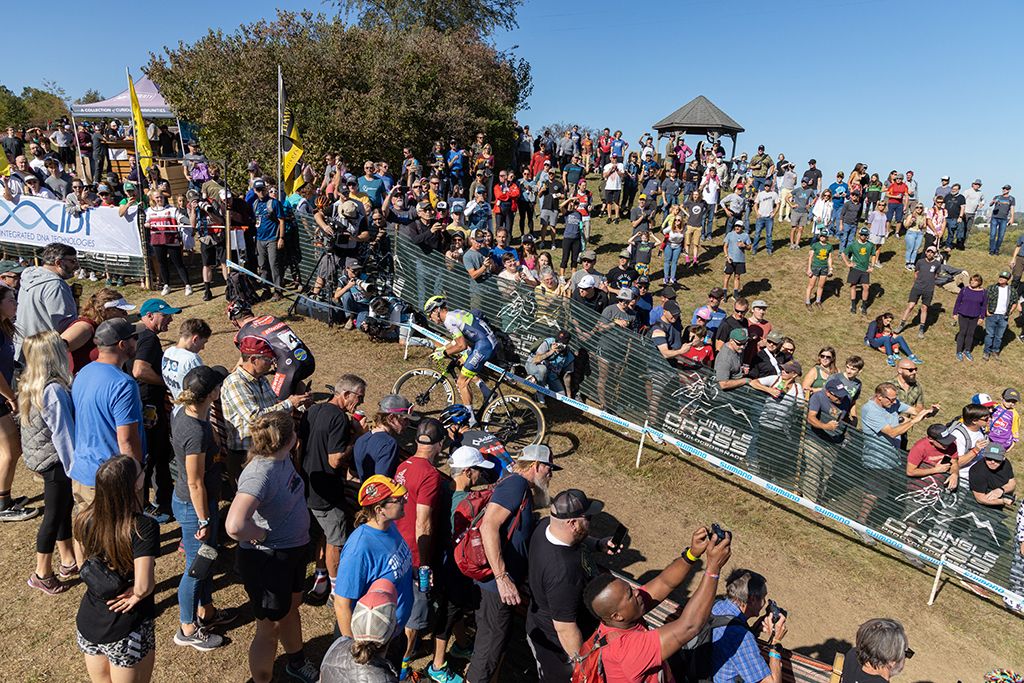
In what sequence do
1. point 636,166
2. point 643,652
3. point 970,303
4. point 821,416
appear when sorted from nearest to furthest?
point 643,652
point 821,416
point 970,303
point 636,166

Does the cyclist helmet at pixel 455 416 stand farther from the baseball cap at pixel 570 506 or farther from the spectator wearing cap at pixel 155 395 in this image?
the baseball cap at pixel 570 506

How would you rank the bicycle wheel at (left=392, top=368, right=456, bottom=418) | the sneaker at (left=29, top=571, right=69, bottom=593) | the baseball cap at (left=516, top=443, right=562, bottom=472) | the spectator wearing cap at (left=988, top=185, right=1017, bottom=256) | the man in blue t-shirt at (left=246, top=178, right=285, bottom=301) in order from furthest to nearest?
the spectator wearing cap at (left=988, top=185, right=1017, bottom=256) → the man in blue t-shirt at (left=246, top=178, right=285, bottom=301) → the bicycle wheel at (left=392, top=368, right=456, bottom=418) → the sneaker at (left=29, top=571, right=69, bottom=593) → the baseball cap at (left=516, top=443, right=562, bottom=472)

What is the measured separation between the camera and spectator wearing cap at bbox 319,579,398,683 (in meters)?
2.77

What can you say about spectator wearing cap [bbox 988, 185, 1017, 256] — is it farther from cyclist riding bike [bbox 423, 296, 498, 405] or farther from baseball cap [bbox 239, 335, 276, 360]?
baseball cap [bbox 239, 335, 276, 360]

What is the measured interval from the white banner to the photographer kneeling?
42.5ft

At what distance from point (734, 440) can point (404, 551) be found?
5.62 metres

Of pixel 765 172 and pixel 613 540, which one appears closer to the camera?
pixel 613 540

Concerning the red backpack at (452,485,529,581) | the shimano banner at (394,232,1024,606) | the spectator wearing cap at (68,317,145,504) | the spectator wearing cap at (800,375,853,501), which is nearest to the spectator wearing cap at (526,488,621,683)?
the red backpack at (452,485,529,581)

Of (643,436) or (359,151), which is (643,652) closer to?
(643,436)

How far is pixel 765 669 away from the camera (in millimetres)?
3723

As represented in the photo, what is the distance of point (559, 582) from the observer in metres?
3.82

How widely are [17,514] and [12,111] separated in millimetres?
53302

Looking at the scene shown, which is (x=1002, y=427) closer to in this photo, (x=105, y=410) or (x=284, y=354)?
(x=284, y=354)

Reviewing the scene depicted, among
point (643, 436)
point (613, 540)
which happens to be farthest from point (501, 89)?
point (613, 540)
